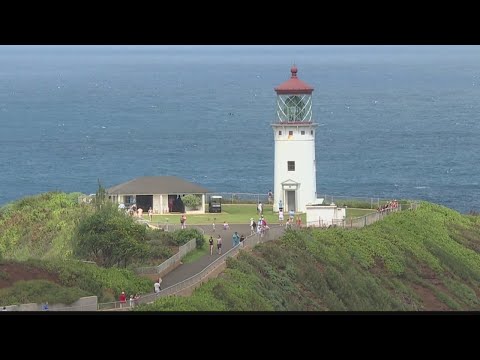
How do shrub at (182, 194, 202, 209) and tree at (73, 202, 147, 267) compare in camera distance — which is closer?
tree at (73, 202, 147, 267)

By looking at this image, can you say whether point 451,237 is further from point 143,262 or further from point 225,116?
point 225,116

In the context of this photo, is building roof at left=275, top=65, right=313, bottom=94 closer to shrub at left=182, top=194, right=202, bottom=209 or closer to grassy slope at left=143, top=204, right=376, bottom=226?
grassy slope at left=143, top=204, right=376, bottom=226

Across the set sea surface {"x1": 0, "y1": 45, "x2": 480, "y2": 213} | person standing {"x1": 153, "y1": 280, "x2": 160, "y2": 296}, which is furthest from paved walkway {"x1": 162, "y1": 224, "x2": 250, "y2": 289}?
sea surface {"x1": 0, "y1": 45, "x2": 480, "y2": 213}

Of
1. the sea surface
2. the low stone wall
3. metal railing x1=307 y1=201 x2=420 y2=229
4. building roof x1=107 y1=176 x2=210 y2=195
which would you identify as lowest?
the low stone wall

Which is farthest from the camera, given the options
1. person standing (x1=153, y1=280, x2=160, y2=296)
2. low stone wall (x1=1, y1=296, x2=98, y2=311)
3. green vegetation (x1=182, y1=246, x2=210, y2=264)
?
green vegetation (x1=182, y1=246, x2=210, y2=264)

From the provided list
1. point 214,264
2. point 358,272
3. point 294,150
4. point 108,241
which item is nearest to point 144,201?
point 294,150

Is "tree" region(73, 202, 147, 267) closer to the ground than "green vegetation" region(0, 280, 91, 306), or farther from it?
farther from it

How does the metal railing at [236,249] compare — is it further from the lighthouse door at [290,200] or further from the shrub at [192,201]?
the shrub at [192,201]
